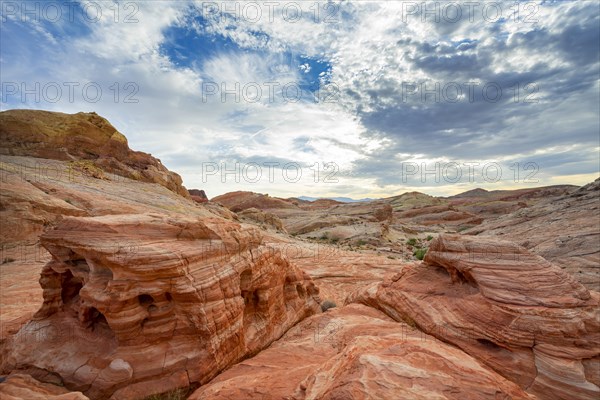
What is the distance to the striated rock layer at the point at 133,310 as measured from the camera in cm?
567

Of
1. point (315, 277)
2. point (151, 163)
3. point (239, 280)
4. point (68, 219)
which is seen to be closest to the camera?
point (68, 219)

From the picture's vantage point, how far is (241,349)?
7238 mm

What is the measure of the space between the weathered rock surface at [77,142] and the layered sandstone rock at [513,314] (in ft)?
138

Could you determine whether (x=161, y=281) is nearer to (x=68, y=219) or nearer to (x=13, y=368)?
(x=68, y=219)

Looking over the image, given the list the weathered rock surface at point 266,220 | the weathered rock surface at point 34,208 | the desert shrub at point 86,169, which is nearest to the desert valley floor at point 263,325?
the weathered rock surface at point 34,208

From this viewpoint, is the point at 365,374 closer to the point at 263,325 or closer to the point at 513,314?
the point at 263,325

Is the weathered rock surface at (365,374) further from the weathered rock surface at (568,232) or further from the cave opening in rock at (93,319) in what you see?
the weathered rock surface at (568,232)

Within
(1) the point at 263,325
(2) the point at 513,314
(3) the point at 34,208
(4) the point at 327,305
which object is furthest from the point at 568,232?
(3) the point at 34,208

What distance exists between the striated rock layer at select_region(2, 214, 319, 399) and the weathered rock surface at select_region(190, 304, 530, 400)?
0.88 metres

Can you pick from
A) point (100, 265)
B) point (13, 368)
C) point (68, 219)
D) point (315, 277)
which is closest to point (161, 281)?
point (100, 265)

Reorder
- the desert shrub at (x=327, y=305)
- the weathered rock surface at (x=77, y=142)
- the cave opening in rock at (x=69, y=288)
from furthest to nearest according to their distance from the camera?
the weathered rock surface at (x=77, y=142) → the desert shrub at (x=327, y=305) → the cave opening in rock at (x=69, y=288)

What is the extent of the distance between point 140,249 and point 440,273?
913cm

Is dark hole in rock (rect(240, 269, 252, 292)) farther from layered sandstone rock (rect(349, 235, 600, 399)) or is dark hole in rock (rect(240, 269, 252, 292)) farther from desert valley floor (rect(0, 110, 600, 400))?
layered sandstone rock (rect(349, 235, 600, 399))

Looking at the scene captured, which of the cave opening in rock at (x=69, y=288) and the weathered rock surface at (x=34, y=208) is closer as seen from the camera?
the cave opening in rock at (x=69, y=288)
